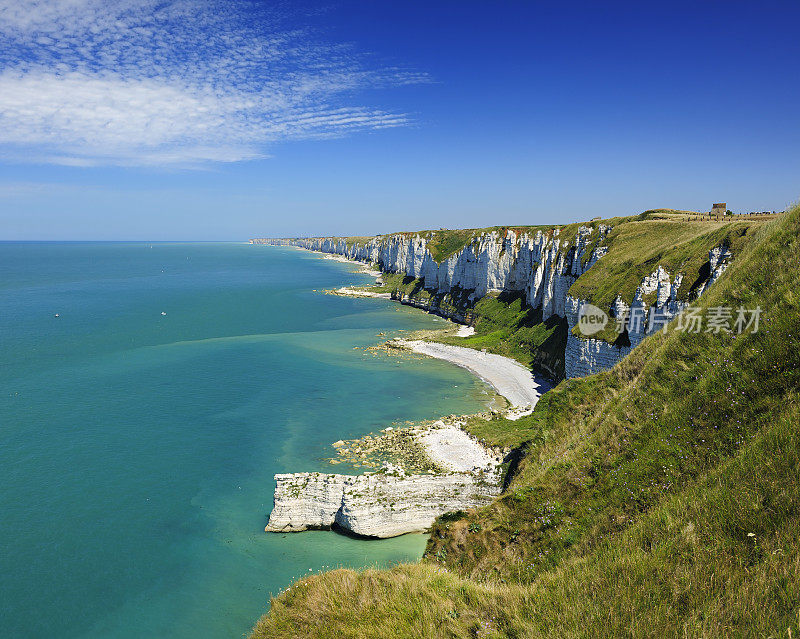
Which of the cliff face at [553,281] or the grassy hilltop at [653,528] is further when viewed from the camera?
the cliff face at [553,281]

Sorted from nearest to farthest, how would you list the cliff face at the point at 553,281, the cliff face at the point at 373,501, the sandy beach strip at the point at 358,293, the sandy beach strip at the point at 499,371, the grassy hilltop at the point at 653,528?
the grassy hilltop at the point at 653,528
the cliff face at the point at 373,501
the cliff face at the point at 553,281
the sandy beach strip at the point at 499,371
the sandy beach strip at the point at 358,293

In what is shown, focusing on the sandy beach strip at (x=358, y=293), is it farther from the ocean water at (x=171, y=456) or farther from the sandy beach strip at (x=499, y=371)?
the sandy beach strip at (x=499, y=371)

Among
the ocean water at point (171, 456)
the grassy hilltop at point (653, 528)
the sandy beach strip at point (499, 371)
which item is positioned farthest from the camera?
the sandy beach strip at point (499, 371)

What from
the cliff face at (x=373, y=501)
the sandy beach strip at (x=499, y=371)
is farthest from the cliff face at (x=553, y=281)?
the cliff face at (x=373, y=501)

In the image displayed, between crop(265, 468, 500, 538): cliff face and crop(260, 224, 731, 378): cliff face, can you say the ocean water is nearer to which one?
crop(265, 468, 500, 538): cliff face

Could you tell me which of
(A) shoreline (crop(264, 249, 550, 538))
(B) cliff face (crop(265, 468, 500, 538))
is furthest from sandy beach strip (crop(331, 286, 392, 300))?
(B) cliff face (crop(265, 468, 500, 538))

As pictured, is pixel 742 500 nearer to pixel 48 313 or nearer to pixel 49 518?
pixel 49 518

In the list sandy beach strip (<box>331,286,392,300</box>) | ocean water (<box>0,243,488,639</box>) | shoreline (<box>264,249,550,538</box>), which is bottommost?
ocean water (<box>0,243,488,639</box>)
